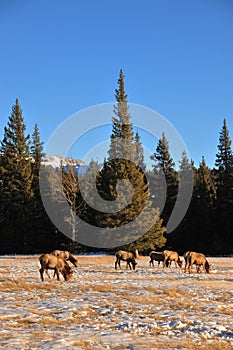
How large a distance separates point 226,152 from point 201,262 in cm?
3584

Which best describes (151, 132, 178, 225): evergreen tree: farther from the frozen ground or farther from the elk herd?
the frozen ground

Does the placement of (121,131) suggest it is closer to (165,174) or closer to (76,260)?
(165,174)

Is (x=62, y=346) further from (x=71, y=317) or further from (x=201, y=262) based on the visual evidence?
(x=201, y=262)

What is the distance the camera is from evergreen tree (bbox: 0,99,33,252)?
51.7 metres

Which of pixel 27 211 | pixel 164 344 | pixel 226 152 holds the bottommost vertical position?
pixel 164 344

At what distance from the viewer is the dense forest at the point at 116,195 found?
1730 inches

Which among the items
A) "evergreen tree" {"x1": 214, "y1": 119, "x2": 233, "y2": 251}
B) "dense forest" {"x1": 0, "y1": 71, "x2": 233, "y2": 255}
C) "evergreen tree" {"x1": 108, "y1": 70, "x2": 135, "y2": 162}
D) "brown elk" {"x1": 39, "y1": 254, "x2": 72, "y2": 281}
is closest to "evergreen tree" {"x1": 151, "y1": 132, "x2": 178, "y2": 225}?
"dense forest" {"x1": 0, "y1": 71, "x2": 233, "y2": 255}

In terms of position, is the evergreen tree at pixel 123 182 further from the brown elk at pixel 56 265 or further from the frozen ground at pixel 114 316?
the frozen ground at pixel 114 316

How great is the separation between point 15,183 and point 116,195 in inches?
684

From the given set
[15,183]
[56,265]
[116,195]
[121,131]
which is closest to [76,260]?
[56,265]

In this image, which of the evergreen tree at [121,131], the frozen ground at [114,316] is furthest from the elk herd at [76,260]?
the evergreen tree at [121,131]

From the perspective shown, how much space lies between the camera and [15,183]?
175ft

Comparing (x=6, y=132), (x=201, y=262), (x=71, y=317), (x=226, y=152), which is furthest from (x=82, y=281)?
(x=226, y=152)

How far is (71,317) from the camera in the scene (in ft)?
35.0
